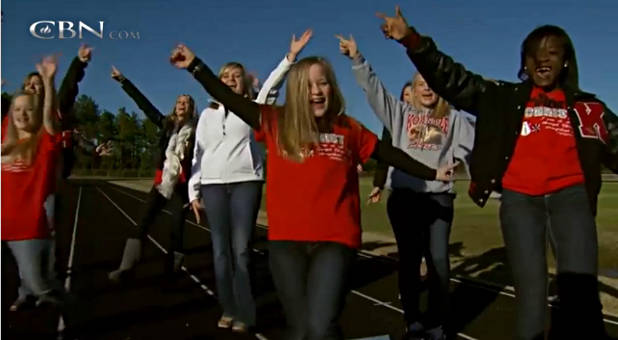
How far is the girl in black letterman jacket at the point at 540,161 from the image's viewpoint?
3463mm

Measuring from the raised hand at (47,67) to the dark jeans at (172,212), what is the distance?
2.46m

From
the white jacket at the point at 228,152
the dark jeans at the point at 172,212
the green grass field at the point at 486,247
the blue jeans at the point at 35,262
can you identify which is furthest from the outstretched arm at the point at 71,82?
the green grass field at the point at 486,247

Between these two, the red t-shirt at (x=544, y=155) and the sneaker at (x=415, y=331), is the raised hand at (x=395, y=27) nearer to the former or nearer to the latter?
the red t-shirt at (x=544, y=155)

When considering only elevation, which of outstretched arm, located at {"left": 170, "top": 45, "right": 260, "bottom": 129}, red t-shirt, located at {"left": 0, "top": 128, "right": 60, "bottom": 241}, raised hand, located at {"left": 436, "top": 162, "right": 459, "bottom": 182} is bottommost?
red t-shirt, located at {"left": 0, "top": 128, "right": 60, "bottom": 241}

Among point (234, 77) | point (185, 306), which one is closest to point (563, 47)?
point (234, 77)

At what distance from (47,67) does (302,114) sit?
1580 millimetres

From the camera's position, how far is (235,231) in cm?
473

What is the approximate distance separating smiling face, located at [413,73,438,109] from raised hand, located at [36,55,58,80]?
2142 millimetres

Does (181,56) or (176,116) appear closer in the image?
(181,56)

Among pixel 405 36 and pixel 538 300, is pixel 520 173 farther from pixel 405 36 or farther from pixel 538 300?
pixel 405 36

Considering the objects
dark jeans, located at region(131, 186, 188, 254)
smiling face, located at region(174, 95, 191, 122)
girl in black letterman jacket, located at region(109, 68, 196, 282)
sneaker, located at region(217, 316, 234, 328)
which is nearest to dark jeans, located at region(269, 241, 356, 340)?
sneaker, located at region(217, 316, 234, 328)

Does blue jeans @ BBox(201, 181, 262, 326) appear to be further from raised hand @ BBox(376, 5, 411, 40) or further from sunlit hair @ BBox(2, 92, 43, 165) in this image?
raised hand @ BBox(376, 5, 411, 40)

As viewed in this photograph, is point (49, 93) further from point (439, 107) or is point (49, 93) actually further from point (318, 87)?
point (439, 107)

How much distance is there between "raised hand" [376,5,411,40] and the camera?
344cm
